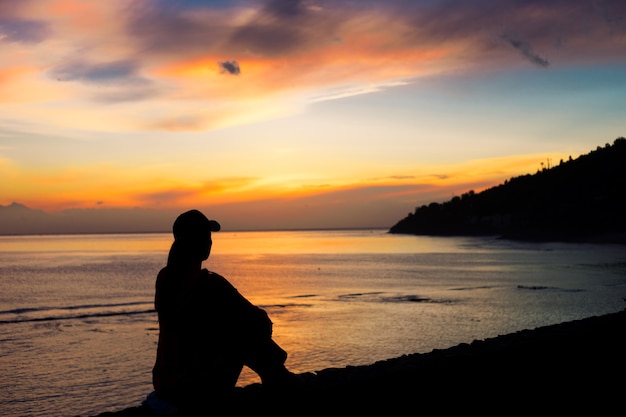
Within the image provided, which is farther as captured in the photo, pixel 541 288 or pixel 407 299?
pixel 541 288

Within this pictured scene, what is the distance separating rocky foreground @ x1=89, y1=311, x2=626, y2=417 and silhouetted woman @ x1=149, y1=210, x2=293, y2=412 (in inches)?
8.5

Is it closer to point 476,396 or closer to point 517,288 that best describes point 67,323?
point 476,396

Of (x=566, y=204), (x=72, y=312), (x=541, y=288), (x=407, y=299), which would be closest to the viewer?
(x=72, y=312)

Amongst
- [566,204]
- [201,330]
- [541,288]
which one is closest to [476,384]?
[201,330]

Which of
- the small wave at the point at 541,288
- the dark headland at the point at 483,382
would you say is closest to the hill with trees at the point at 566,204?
the small wave at the point at 541,288

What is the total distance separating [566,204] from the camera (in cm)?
14175

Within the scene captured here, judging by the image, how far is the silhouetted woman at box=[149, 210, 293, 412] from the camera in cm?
426

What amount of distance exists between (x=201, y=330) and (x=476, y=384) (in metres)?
4.08

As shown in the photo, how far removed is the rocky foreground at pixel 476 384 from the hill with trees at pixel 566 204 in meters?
112

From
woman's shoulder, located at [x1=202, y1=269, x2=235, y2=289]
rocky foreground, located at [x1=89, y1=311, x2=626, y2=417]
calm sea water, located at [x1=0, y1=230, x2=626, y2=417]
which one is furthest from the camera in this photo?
calm sea water, located at [x1=0, y1=230, x2=626, y2=417]

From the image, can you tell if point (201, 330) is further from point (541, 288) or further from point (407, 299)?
point (541, 288)

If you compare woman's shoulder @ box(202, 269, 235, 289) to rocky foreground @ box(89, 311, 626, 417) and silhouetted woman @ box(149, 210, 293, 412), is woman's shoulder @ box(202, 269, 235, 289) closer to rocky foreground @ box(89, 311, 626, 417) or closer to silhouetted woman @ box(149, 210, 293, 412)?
silhouetted woman @ box(149, 210, 293, 412)

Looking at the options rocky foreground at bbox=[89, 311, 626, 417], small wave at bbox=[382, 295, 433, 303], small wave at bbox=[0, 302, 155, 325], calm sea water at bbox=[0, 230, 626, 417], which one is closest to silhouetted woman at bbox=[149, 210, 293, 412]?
rocky foreground at bbox=[89, 311, 626, 417]

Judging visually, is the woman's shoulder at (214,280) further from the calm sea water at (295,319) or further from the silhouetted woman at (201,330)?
the calm sea water at (295,319)
